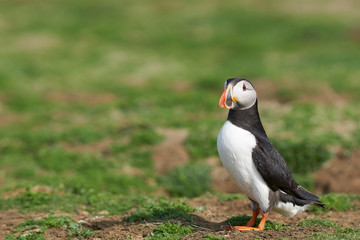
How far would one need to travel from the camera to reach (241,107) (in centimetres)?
579

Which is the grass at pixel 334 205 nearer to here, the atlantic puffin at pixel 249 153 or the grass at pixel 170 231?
the atlantic puffin at pixel 249 153

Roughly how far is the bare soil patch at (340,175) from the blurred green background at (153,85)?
7.8 inches

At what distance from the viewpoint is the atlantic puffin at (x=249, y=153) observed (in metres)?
5.62

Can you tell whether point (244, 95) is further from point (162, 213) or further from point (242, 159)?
point (162, 213)

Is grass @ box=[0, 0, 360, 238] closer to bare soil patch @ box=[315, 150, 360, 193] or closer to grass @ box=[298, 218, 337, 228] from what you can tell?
bare soil patch @ box=[315, 150, 360, 193]

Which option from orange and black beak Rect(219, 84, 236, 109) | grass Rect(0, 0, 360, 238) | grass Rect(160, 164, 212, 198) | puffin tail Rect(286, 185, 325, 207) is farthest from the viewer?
grass Rect(0, 0, 360, 238)

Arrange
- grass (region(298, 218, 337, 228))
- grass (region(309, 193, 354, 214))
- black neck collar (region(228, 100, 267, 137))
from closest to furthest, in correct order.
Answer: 1. black neck collar (region(228, 100, 267, 137))
2. grass (region(298, 218, 337, 228))
3. grass (region(309, 193, 354, 214))

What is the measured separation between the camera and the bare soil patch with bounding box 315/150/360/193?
30.8 feet

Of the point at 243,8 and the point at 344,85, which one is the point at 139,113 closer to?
the point at 344,85

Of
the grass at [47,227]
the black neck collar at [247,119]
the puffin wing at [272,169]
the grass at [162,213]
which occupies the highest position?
the black neck collar at [247,119]

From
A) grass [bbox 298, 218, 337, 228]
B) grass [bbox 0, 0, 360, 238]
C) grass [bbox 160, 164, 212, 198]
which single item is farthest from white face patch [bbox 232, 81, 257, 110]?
grass [bbox 160, 164, 212, 198]

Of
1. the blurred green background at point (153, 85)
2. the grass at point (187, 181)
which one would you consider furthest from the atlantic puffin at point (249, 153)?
the grass at point (187, 181)

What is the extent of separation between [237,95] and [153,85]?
12.8 meters

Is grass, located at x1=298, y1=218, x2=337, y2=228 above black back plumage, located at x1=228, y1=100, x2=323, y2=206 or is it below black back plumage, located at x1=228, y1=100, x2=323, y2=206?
below
